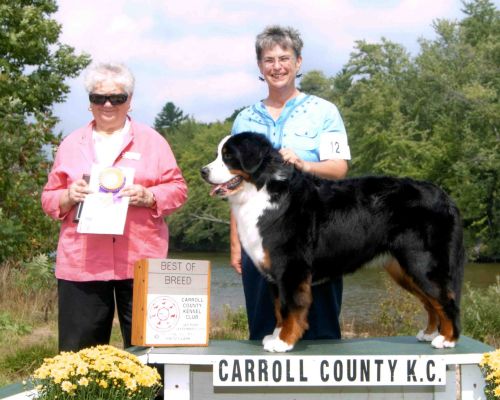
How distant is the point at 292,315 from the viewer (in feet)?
11.4

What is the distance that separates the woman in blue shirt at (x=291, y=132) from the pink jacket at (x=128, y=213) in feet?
1.98

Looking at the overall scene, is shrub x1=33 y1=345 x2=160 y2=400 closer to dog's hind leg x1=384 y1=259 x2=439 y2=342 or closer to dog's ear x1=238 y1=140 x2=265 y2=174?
dog's ear x1=238 y1=140 x2=265 y2=174

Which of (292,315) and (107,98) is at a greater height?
(107,98)

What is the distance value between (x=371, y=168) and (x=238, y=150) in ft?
97.5

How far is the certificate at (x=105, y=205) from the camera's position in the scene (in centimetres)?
350

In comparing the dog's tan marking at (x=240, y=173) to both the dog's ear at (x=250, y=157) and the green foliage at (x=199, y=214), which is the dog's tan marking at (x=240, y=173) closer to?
the dog's ear at (x=250, y=157)

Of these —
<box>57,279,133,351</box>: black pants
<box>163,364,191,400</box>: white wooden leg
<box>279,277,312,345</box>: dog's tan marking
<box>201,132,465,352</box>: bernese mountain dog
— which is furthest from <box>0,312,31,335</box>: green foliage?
<box>279,277,312,345</box>: dog's tan marking

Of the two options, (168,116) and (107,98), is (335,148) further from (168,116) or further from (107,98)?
(168,116)

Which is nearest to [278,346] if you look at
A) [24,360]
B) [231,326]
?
[24,360]

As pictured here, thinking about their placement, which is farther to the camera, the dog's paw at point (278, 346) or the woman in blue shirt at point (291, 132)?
the woman in blue shirt at point (291, 132)

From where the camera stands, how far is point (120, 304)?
3809 millimetres

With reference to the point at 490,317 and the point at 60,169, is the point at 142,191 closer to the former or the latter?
the point at 60,169

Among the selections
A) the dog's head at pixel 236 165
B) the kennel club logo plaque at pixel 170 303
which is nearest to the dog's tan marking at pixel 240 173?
the dog's head at pixel 236 165

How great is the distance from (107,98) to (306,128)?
1.15 meters
